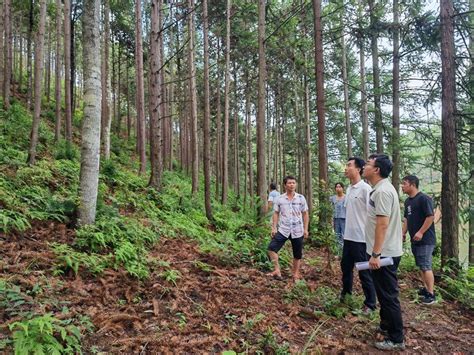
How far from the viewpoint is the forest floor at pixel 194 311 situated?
3.23 metres

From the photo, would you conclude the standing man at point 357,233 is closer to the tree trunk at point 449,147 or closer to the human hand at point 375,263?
the human hand at point 375,263

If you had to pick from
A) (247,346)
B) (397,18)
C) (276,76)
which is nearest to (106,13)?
(276,76)

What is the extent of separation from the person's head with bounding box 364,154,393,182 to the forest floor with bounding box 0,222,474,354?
1932mm

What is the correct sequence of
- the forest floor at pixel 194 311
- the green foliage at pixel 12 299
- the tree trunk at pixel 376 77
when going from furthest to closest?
the tree trunk at pixel 376 77, the forest floor at pixel 194 311, the green foliage at pixel 12 299

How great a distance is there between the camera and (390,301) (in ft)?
12.3

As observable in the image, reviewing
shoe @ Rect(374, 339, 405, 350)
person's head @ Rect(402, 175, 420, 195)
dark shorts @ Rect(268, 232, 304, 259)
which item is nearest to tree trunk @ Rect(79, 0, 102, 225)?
dark shorts @ Rect(268, 232, 304, 259)

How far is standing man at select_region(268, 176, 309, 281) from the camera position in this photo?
5.79 meters

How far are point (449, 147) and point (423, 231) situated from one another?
2.39 metres

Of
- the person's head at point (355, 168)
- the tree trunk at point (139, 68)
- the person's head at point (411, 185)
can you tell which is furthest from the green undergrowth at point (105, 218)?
the tree trunk at point (139, 68)

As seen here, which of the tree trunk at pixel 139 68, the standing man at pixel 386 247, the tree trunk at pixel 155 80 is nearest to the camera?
the standing man at pixel 386 247

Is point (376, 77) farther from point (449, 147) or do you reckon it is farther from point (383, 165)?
point (383, 165)

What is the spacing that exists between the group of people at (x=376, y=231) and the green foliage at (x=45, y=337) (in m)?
3.17

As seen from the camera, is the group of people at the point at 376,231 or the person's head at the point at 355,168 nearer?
the group of people at the point at 376,231

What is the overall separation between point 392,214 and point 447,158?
410 centimetres
